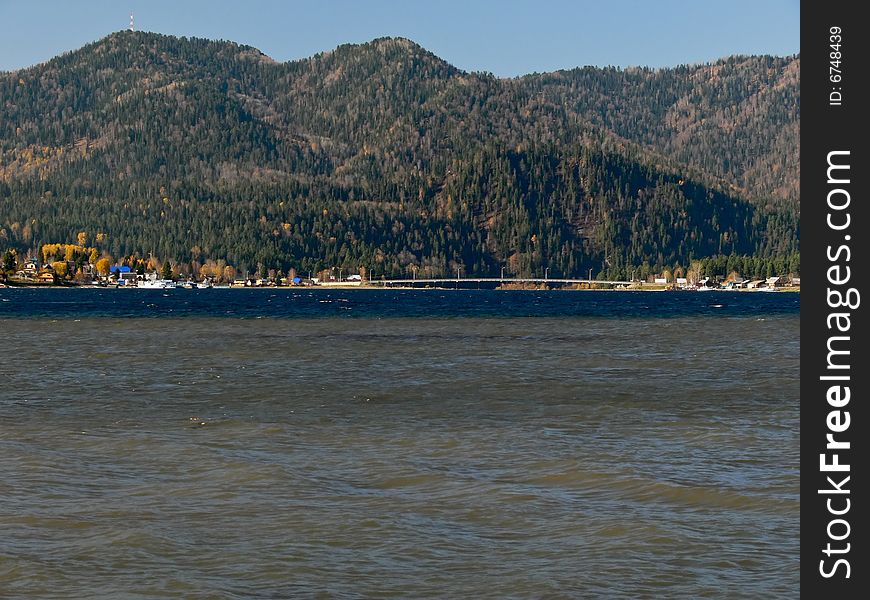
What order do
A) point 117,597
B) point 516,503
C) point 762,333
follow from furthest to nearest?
point 762,333 → point 516,503 → point 117,597

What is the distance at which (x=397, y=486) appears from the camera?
102ft

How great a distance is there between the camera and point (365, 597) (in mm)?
21438

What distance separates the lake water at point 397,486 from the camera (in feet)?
74.7

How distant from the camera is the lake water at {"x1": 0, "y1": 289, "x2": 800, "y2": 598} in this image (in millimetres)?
22766
